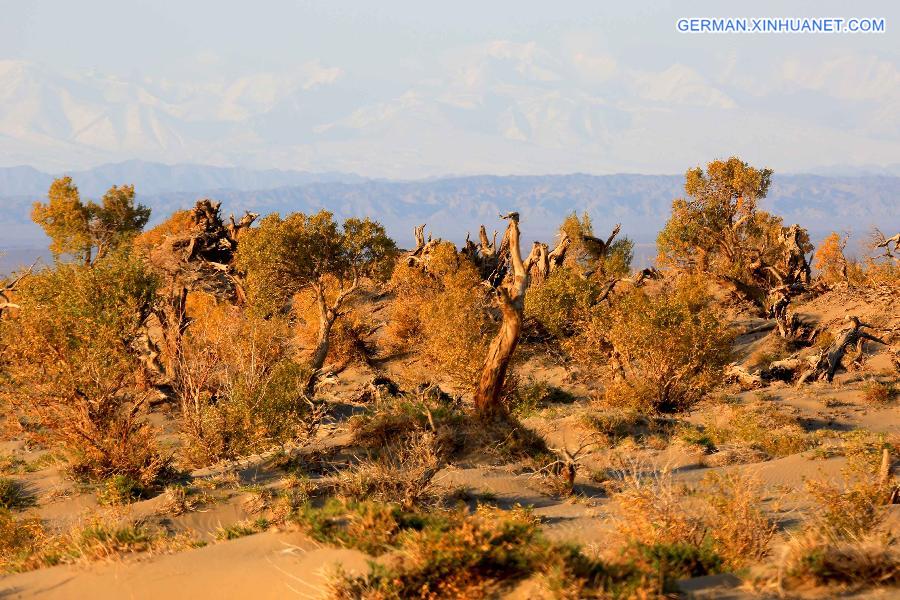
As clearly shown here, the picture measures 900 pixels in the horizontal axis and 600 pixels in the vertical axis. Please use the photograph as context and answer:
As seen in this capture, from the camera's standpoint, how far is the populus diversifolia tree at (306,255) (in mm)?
35625

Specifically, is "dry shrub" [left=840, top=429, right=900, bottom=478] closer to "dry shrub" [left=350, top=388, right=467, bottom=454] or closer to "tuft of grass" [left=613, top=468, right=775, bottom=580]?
"tuft of grass" [left=613, top=468, right=775, bottom=580]

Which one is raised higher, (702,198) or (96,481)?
(702,198)

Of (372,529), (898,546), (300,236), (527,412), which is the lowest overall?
(527,412)

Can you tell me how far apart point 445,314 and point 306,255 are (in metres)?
7.48

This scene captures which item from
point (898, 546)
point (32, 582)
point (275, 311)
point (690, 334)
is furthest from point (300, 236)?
point (898, 546)

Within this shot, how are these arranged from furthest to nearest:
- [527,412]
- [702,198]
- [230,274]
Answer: [702,198] < [230,274] < [527,412]

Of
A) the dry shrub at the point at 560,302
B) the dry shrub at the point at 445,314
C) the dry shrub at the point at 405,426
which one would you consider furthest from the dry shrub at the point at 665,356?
the dry shrub at the point at 405,426

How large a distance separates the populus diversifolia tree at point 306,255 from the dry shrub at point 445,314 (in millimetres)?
3948

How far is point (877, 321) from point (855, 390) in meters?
9.46

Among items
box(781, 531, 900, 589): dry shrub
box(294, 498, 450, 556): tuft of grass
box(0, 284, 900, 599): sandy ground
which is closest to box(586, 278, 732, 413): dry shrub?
box(0, 284, 900, 599): sandy ground

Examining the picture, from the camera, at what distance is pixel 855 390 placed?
27.5 m

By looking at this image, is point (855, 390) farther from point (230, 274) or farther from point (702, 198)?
point (230, 274)

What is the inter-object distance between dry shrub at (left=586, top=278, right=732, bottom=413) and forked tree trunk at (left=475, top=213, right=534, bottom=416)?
881 centimetres

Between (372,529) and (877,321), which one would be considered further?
(877,321)
